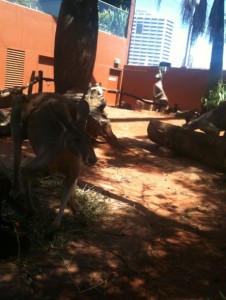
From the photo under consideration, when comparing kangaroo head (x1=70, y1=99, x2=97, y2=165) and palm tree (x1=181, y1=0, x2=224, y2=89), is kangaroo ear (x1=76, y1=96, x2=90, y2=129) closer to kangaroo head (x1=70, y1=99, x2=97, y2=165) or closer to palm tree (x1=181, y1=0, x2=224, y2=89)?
kangaroo head (x1=70, y1=99, x2=97, y2=165)

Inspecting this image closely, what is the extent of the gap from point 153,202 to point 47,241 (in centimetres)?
255

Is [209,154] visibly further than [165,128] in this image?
No

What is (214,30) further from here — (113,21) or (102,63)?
(102,63)

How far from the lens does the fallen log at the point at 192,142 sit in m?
7.85

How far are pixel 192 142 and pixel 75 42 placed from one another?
3542 mm

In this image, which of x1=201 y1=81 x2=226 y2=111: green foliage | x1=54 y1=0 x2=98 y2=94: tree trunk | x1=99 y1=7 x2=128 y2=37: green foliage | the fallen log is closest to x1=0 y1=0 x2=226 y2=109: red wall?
x1=99 y1=7 x2=128 y2=37: green foliage

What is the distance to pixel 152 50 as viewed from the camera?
45469 millimetres

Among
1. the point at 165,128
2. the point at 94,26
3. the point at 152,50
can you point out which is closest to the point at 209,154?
the point at 165,128

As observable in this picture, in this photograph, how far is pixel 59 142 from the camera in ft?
11.4

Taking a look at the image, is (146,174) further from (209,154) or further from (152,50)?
(152,50)

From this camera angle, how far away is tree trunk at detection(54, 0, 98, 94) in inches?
348

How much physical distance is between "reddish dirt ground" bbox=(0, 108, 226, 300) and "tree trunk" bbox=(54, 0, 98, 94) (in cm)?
276

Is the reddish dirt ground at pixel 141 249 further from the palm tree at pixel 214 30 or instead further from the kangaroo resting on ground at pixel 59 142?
the palm tree at pixel 214 30

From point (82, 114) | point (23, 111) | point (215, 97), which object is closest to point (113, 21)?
point (215, 97)
